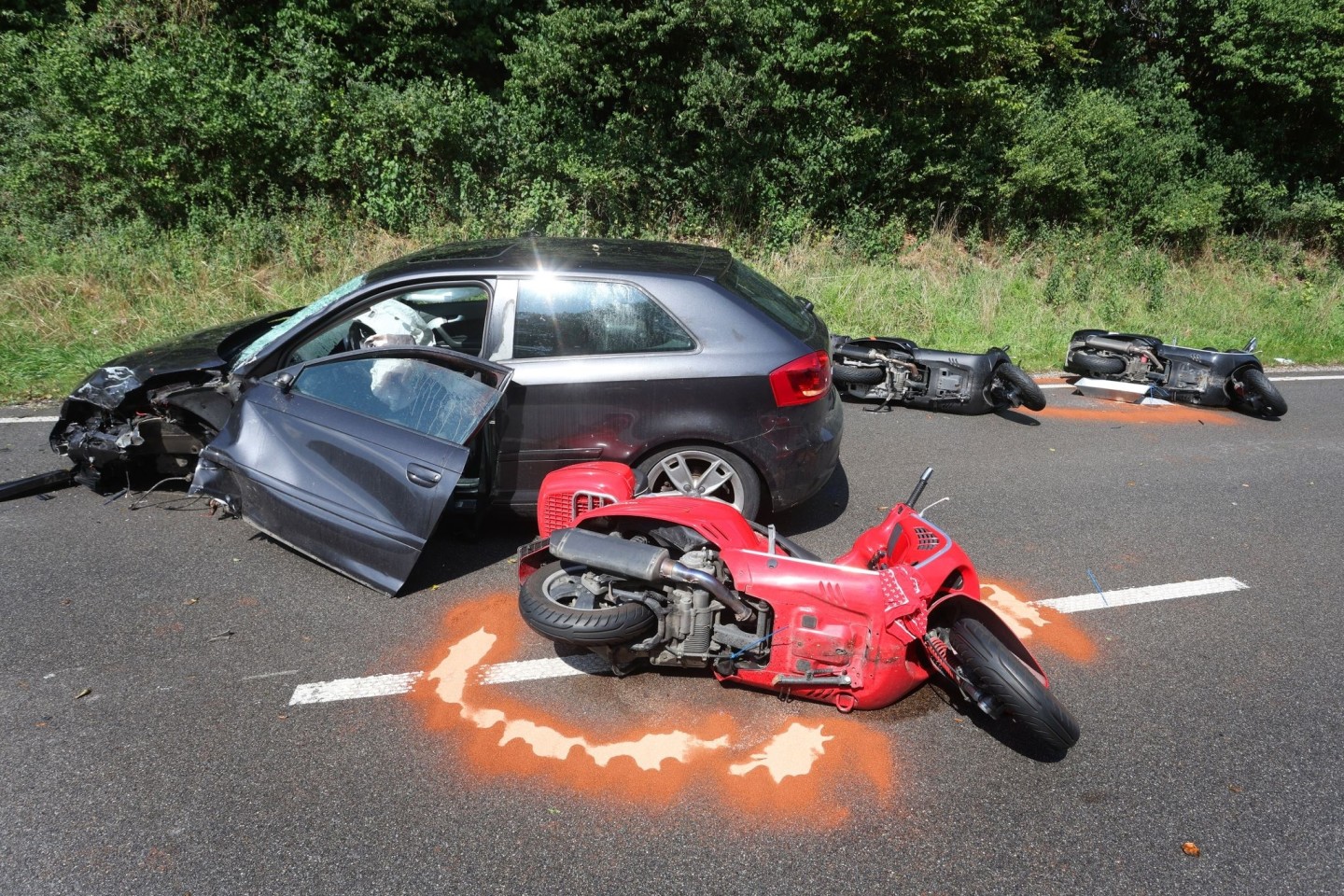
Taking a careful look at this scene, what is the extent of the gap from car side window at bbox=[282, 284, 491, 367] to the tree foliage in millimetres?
7594

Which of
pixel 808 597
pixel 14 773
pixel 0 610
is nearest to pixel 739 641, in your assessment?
pixel 808 597

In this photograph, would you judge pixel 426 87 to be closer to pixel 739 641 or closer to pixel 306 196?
pixel 306 196

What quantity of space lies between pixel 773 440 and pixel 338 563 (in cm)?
236

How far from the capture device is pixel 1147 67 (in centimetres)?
1816

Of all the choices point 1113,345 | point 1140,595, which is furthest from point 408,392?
point 1113,345

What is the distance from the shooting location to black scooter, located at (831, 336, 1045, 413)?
761 cm

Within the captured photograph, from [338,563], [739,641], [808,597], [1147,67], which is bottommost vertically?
[338,563]

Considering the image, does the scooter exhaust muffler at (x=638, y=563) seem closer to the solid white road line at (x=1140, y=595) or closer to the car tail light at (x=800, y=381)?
the car tail light at (x=800, y=381)

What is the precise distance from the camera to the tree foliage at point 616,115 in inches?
458

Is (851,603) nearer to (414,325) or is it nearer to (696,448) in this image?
(696,448)

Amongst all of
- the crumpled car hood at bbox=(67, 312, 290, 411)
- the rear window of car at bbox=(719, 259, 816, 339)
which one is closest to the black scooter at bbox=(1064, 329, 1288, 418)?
the rear window of car at bbox=(719, 259, 816, 339)

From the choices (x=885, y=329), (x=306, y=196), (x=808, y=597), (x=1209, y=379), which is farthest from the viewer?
(x=306, y=196)

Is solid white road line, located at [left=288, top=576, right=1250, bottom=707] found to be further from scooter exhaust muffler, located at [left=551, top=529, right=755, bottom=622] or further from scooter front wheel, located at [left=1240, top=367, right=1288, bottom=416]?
scooter front wheel, located at [left=1240, top=367, right=1288, bottom=416]

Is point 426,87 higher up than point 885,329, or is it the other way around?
→ point 426,87
